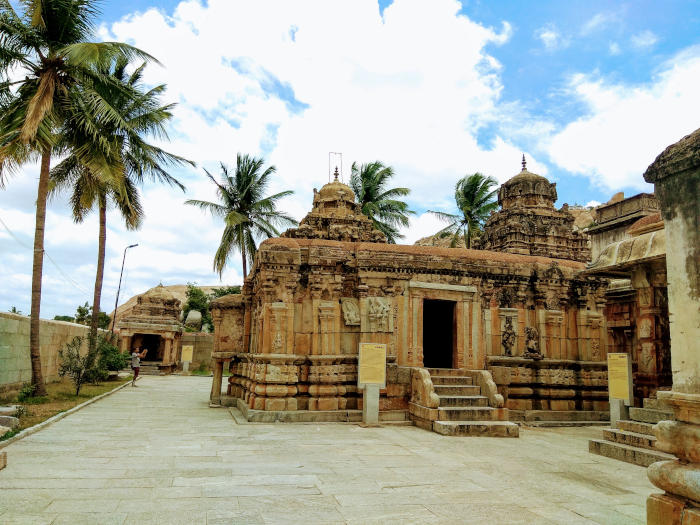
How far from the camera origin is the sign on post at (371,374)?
1050 cm

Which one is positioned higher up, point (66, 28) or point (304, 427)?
point (66, 28)

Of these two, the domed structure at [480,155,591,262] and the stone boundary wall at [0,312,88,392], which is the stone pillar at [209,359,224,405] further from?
the domed structure at [480,155,591,262]

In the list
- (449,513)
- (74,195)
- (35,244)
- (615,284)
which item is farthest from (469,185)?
(449,513)

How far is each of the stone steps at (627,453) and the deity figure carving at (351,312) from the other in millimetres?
5414

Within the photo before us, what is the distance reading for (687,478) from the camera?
11.6 feet

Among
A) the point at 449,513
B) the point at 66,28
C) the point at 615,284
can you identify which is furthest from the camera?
the point at 615,284

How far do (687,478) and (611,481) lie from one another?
3310 millimetres

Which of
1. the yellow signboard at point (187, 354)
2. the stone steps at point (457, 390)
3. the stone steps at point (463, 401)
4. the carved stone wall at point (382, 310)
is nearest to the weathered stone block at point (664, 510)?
the stone steps at point (463, 401)

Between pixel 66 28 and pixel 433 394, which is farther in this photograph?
pixel 66 28

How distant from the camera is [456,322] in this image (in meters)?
12.6

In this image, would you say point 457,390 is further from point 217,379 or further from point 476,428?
point 217,379

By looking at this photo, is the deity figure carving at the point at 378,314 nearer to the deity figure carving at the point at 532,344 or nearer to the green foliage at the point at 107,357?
the deity figure carving at the point at 532,344

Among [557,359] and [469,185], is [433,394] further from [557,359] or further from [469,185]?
[469,185]

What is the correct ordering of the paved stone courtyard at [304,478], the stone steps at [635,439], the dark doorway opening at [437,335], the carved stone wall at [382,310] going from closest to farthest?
the paved stone courtyard at [304,478] → the stone steps at [635,439] → the carved stone wall at [382,310] → the dark doorway opening at [437,335]
